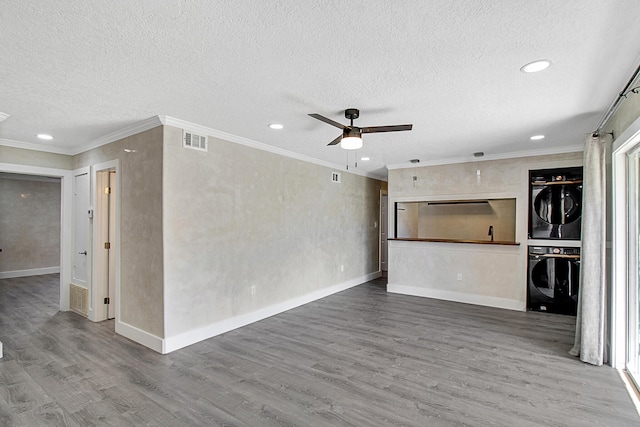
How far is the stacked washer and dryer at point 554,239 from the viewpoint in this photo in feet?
15.9

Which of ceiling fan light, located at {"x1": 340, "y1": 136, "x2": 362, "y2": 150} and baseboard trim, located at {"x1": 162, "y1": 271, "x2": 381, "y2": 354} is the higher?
ceiling fan light, located at {"x1": 340, "y1": 136, "x2": 362, "y2": 150}

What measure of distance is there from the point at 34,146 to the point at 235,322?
3763 millimetres

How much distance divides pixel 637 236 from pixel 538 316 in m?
2.28

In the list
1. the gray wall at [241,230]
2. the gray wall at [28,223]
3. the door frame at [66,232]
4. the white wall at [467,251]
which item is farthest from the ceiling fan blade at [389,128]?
the gray wall at [28,223]

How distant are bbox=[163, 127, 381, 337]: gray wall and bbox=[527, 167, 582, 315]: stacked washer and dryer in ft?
10.6

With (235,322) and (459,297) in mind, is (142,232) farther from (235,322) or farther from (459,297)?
(459,297)

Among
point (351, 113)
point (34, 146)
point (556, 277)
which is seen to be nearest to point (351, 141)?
point (351, 113)

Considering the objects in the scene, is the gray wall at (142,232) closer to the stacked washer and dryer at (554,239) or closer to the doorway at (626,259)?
the doorway at (626,259)

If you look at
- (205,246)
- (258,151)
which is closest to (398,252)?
(258,151)

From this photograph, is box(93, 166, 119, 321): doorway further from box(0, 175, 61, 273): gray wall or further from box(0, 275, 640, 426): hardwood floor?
box(0, 175, 61, 273): gray wall

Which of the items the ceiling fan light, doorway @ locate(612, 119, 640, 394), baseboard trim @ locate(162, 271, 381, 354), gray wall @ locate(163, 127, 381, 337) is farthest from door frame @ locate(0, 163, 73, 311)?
doorway @ locate(612, 119, 640, 394)

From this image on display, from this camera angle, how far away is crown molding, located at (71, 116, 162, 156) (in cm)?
354

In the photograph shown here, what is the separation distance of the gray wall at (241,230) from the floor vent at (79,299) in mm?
2099

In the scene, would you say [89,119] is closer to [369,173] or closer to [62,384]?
[62,384]
